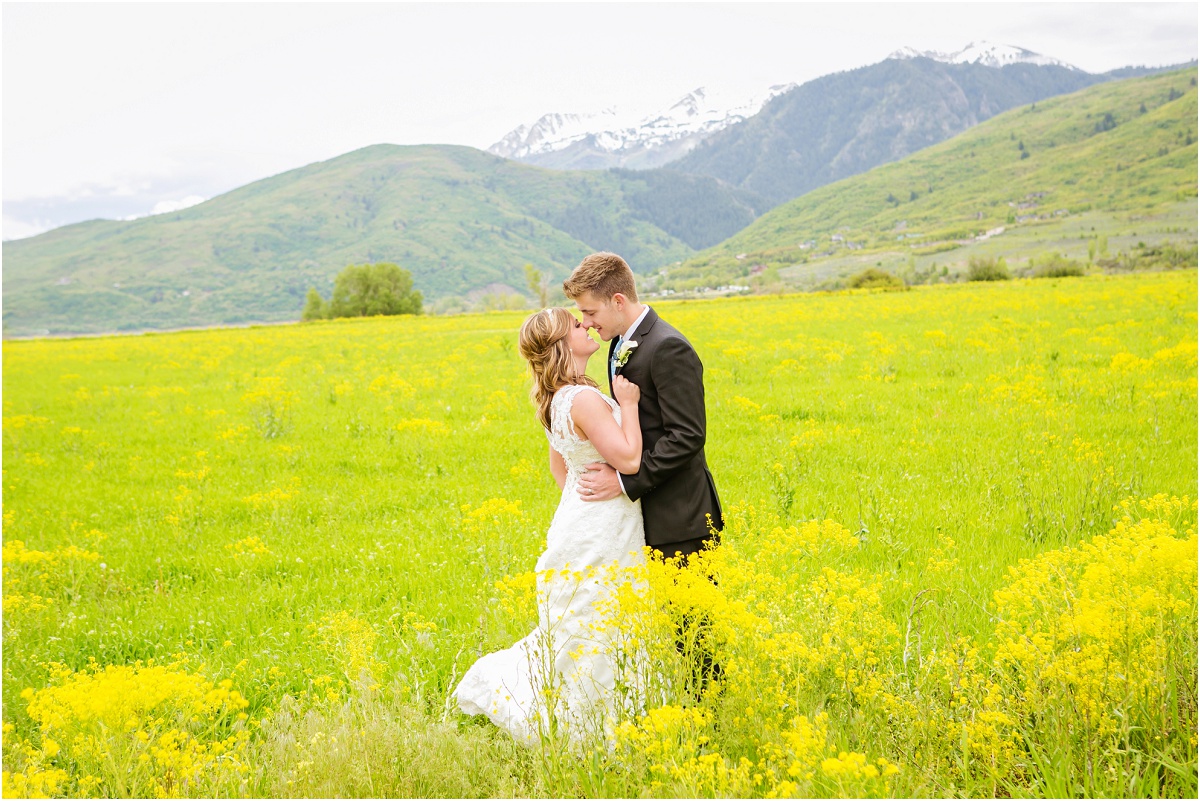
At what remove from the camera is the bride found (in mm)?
4508

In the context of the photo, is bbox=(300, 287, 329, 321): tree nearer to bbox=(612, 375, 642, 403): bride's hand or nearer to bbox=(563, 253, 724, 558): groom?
bbox=(563, 253, 724, 558): groom

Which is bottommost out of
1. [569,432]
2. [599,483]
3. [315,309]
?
[599,483]

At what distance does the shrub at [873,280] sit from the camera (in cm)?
6729

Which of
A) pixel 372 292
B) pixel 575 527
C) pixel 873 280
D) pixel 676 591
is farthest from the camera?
pixel 372 292

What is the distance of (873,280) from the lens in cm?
7019

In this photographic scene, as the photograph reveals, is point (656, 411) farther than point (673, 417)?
Yes

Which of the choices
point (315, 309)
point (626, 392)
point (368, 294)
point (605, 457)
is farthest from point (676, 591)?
point (315, 309)

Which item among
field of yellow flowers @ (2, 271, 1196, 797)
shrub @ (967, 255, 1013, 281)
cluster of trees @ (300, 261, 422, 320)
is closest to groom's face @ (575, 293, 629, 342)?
field of yellow flowers @ (2, 271, 1196, 797)

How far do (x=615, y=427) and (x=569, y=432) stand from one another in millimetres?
358

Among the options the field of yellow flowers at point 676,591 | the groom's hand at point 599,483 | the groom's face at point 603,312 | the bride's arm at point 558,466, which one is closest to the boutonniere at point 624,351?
the groom's face at point 603,312

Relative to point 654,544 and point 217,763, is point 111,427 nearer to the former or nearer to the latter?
point 217,763

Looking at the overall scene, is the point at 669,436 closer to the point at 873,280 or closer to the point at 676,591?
the point at 676,591

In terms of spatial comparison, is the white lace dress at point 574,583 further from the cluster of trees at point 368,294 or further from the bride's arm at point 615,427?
the cluster of trees at point 368,294

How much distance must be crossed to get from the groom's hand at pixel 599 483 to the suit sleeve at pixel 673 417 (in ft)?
0.27
